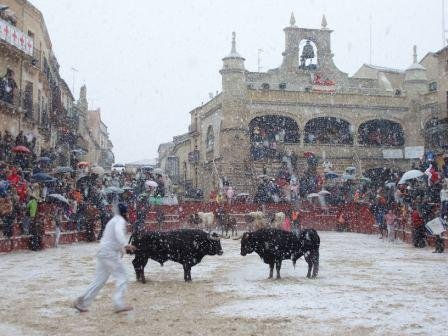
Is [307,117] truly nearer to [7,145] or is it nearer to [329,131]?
[329,131]

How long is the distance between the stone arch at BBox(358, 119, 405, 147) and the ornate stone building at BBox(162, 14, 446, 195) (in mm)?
76

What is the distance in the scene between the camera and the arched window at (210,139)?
149 feet

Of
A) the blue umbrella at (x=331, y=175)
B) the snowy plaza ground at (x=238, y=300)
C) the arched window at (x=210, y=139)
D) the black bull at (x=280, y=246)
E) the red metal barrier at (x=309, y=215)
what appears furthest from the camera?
the arched window at (x=210, y=139)

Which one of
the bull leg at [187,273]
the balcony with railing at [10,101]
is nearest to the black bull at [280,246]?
the bull leg at [187,273]

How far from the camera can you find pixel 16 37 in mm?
28703

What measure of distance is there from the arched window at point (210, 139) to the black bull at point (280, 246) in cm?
3309

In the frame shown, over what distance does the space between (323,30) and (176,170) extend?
25.1m

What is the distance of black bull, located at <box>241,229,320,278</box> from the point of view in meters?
11.8

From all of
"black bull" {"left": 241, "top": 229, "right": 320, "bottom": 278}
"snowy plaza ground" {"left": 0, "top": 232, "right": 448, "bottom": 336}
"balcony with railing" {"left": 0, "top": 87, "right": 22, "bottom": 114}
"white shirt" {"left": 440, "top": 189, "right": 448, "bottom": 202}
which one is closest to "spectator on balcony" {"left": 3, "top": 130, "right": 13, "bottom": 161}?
"balcony with railing" {"left": 0, "top": 87, "right": 22, "bottom": 114}

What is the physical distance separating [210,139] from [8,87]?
19.7 m

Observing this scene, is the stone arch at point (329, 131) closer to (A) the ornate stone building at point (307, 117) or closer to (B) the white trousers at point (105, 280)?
(A) the ornate stone building at point (307, 117)

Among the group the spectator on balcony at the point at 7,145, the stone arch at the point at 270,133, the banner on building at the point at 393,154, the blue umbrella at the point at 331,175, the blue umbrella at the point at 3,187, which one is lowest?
the blue umbrella at the point at 3,187

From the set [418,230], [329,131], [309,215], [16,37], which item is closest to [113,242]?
[418,230]

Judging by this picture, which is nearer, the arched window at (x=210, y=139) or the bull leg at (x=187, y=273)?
the bull leg at (x=187, y=273)
